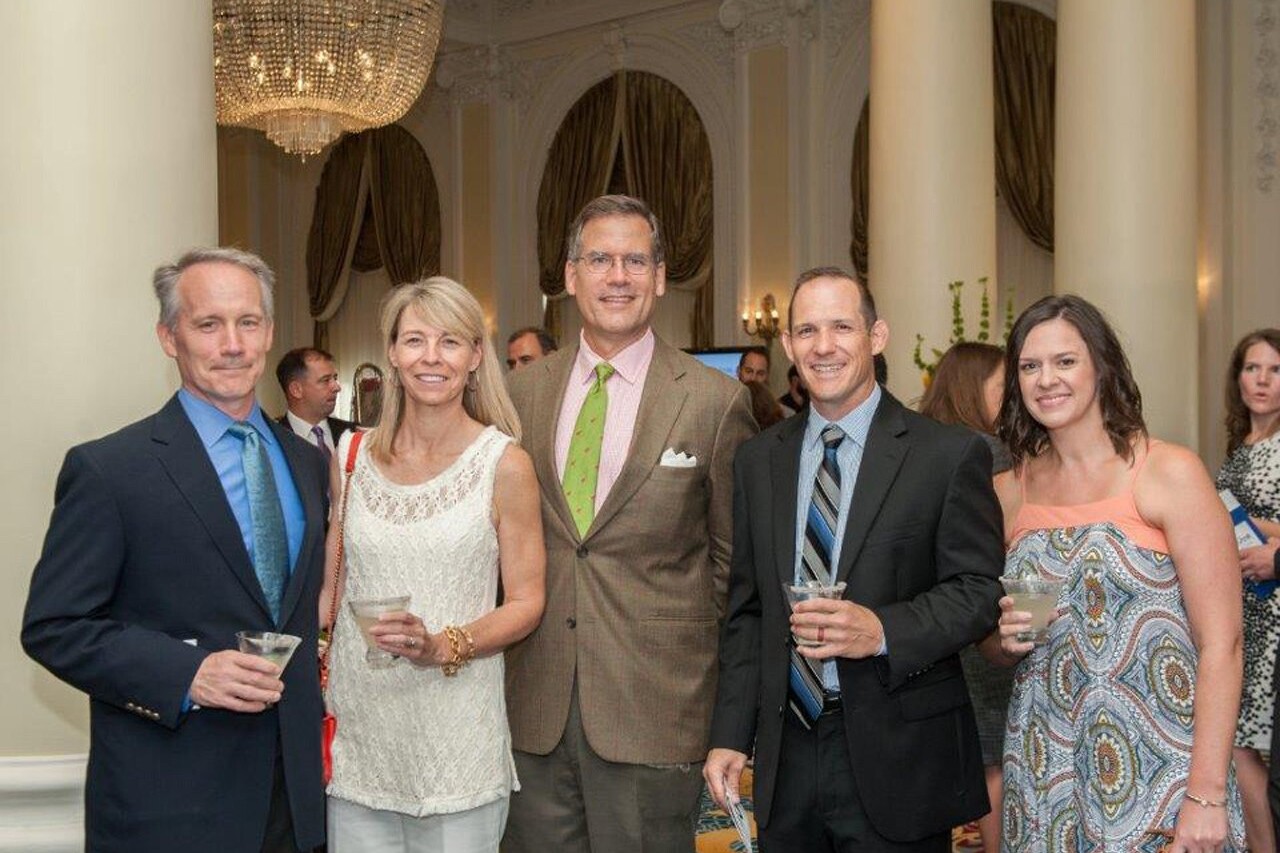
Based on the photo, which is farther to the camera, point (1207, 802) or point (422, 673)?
point (422, 673)

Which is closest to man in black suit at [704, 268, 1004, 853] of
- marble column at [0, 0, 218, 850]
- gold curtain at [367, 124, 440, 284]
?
marble column at [0, 0, 218, 850]

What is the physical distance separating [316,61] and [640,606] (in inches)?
282

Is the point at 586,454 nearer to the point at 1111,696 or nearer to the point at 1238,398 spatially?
the point at 1111,696

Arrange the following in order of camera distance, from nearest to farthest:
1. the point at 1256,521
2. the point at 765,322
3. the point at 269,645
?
1. the point at 269,645
2. the point at 1256,521
3. the point at 765,322

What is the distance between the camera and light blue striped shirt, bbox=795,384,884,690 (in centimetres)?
292

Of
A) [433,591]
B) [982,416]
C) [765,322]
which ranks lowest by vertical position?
[433,591]

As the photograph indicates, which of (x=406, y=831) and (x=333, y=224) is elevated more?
(x=333, y=224)

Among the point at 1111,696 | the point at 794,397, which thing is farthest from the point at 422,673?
the point at 794,397

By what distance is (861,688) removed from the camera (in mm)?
2803

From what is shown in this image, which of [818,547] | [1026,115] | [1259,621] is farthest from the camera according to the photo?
[1026,115]

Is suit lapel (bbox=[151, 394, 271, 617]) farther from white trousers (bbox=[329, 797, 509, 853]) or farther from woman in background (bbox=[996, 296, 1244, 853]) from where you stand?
woman in background (bbox=[996, 296, 1244, 853])

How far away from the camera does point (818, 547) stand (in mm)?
2914

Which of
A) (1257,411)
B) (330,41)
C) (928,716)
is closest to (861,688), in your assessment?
(928,716)

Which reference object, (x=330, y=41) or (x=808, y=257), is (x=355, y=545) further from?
(x=808, y=257)
